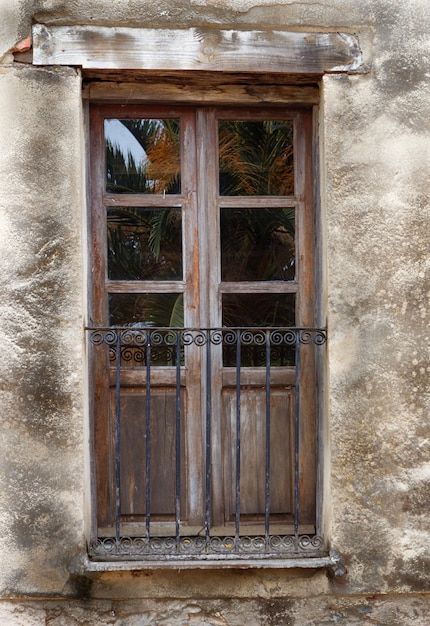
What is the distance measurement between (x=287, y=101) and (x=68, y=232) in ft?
4.10

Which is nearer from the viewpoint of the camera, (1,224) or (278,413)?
(1,224)

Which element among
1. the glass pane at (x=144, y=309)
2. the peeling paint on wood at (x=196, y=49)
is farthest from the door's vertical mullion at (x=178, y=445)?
the peeling paint on wood at (x=196, y=49)

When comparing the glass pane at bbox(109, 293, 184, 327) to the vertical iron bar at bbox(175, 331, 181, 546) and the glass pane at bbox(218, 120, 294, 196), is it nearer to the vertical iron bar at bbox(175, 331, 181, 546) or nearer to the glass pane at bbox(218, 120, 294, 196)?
the vertical iron bar at bbox(175, 331, 181, 546)

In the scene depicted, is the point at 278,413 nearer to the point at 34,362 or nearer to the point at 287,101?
the point at 34,362

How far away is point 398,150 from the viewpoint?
3.59 meters

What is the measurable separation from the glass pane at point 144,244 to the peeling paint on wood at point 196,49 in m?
0.71

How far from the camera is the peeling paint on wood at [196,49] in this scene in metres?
3.51

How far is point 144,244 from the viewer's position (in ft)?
12.6

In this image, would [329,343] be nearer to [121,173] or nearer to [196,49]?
[121,173]

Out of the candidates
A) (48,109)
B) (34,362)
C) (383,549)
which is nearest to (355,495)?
(383,549)

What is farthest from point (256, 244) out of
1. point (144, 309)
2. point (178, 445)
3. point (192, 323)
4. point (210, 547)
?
point (210, 547)

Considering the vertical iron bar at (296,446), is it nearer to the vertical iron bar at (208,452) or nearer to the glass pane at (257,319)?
the glass pane at (257,319)

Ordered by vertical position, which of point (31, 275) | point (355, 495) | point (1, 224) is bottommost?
point (355, 495)

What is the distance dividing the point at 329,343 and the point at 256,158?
1016mm
